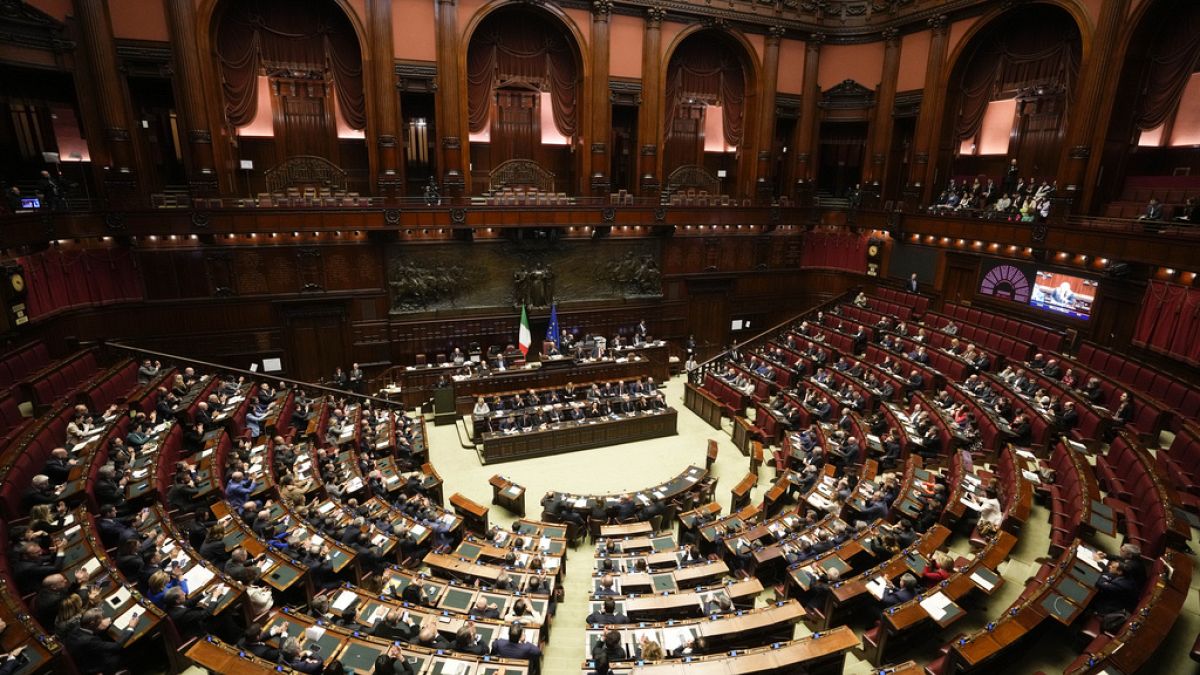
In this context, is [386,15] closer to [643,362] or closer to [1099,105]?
[643,362]

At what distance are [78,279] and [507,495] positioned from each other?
11458mm

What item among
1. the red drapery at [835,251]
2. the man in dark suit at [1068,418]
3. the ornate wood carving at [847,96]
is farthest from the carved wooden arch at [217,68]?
the man in dark suit at [1068,418]

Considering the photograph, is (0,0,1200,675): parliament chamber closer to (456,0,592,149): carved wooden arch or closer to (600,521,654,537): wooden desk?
(600,521,654,537): wooden desk

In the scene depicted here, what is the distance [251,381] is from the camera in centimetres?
1469

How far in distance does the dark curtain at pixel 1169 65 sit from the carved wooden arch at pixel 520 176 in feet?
52.4

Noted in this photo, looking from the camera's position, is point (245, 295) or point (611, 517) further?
point (245, 295)

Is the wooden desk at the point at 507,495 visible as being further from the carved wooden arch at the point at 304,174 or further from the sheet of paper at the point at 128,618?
Answer: the carved wooden arch at the point at 304,174

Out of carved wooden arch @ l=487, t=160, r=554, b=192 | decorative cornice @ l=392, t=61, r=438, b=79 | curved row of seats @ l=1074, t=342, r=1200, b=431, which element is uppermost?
decorative cornice @ l=392, t=61, r=438, b=79

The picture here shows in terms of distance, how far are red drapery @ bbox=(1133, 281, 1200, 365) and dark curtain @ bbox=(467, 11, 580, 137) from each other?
15579mm

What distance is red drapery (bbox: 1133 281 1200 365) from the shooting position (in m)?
11.7

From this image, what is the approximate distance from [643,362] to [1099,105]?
43.3 feet

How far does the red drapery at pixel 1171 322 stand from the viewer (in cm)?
1173

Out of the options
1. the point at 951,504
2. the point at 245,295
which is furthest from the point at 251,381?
the point at 951,504

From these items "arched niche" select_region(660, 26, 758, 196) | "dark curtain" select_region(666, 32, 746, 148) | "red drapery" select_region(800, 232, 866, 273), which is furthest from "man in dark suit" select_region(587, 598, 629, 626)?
"dark curtain" select_region(666, 32, 746, 148)
